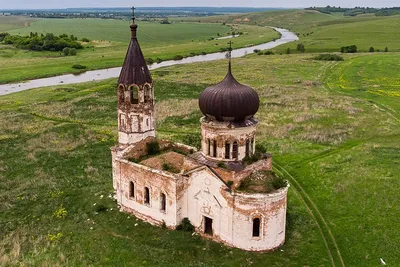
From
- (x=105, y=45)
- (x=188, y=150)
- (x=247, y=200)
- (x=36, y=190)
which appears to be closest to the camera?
(x=247, y=200)

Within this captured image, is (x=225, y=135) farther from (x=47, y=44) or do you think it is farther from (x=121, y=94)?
(x=47, y=44)

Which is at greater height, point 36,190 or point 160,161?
point 160,161

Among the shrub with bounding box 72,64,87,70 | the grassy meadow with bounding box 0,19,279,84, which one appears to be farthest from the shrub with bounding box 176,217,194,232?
the shrub with bounding box 72,64,87,70

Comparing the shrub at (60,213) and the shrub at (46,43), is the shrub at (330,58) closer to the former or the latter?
the shrub at (46,43)

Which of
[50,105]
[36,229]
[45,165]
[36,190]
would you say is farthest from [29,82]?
[36,229]

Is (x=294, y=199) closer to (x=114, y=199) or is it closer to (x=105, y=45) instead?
(x=114, y=199)

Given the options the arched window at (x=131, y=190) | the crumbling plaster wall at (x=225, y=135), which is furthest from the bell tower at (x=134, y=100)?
the crumbling plaster wall at (x=225, y=135)
